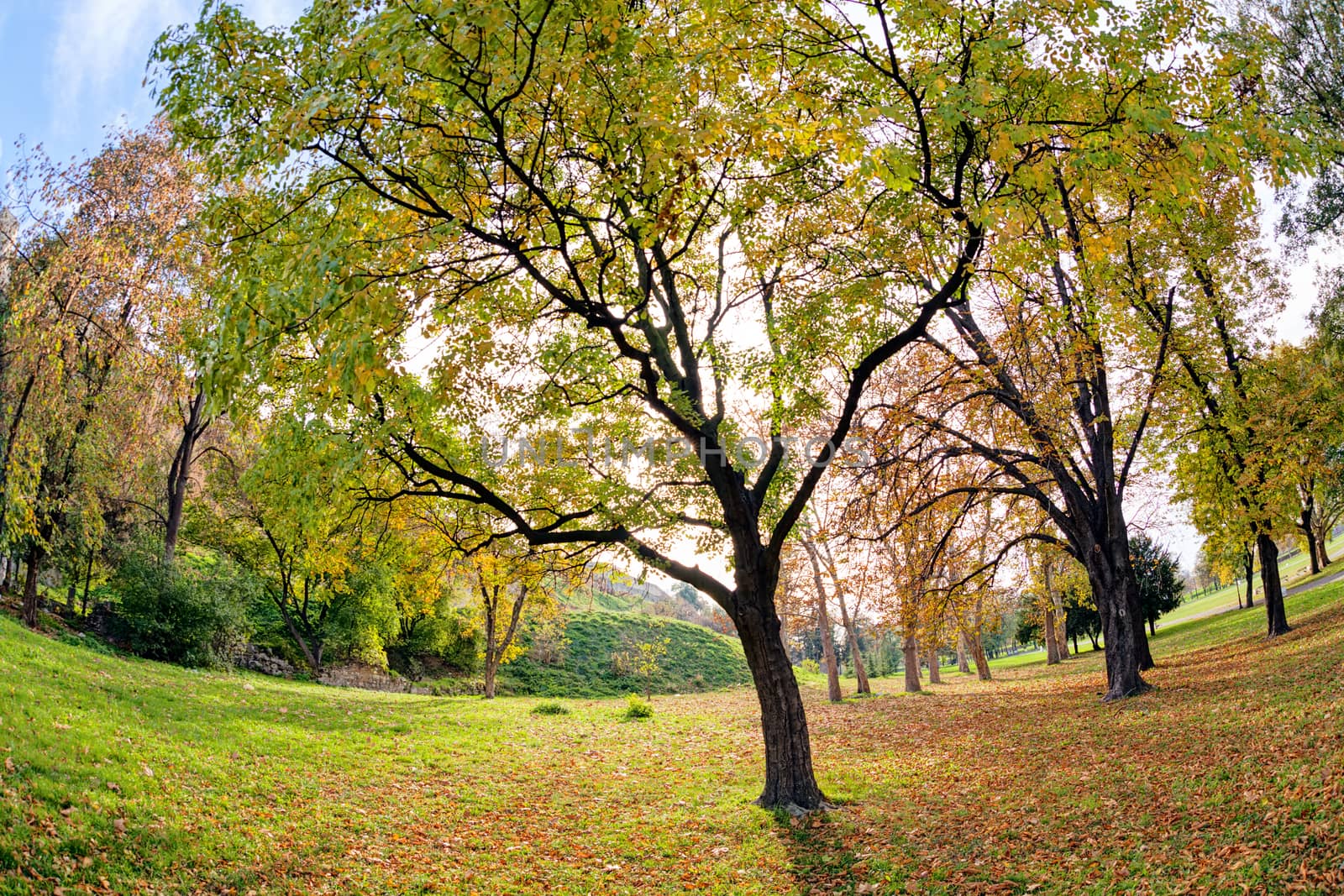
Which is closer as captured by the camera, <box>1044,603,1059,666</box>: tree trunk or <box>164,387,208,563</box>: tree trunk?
<box>164,387,208,563</box>: tree trunk

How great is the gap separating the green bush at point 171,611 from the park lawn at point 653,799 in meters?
3.87

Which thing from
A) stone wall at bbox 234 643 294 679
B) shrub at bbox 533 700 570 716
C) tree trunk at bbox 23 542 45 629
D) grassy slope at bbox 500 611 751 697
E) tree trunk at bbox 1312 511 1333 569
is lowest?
grassy slope at bbox 500 611 751 697

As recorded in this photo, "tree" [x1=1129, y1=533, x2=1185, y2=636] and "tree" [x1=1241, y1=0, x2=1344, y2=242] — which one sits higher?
"tree" [x1=1241, y1=0, x2=1344, y2=242]

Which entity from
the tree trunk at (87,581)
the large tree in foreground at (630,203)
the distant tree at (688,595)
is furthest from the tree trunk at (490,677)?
the distant tree at (688,595)

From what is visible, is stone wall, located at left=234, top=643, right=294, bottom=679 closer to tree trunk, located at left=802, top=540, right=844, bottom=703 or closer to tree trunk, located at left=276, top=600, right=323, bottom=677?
tree trunk, located at left=276, top=600, right=323, bottom=677

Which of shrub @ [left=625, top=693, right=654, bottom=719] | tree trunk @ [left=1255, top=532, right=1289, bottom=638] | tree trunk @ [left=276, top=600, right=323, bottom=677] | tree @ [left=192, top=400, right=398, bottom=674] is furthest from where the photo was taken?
tree trunk @ [left=276, top=600, right=323, bottom=677]

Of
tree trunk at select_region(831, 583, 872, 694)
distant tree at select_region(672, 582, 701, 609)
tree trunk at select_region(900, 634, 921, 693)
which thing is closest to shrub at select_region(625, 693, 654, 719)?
tree trunk at select_region(831, 583, 872, 694)

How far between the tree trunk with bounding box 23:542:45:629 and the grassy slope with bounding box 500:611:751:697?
1816cm

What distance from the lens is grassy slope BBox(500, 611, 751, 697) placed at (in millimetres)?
33938

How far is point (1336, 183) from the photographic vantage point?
15773 mm

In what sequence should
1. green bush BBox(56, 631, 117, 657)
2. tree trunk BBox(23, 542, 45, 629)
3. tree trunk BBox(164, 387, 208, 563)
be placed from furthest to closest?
tree trunk BBox(164, 387, 208, 563)
green bush BBox(56, 631, 117, 657)
tree trunk BBox(23, 542, 45, 629)

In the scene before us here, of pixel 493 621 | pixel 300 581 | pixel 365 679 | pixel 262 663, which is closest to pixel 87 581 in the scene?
pixel 262 663

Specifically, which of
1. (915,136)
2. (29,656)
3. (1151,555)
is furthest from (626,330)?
(1151,555)

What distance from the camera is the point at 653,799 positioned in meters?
10.4
